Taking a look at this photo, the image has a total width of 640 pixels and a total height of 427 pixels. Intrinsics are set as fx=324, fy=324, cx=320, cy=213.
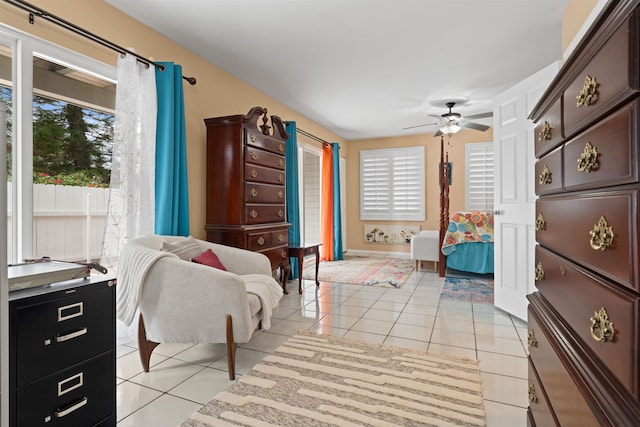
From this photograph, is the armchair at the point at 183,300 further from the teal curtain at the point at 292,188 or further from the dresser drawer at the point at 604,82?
the teal curtain at the point at 292,188

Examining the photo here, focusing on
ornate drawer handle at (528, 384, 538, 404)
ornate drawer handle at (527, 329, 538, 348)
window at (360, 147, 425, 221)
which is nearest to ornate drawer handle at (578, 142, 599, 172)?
ornate drawer handle at (527, 329, 538, 348)

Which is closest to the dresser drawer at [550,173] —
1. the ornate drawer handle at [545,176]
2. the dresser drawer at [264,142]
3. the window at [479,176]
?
the ornate drawer handle at [545,176]

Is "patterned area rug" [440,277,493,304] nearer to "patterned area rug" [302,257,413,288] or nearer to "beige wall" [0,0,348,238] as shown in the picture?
"patterned area rug" [302,257,413,288]

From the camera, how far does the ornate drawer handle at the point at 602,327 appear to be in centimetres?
65

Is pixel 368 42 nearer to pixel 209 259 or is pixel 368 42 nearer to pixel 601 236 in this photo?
pixel 209 259

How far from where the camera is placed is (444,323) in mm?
3053

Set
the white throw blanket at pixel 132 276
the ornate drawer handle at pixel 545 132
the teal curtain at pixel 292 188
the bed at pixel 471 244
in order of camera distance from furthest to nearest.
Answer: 1. the bed at pixel 471 244
2. the teal curtain at pixel 292 188
3. the white throw blanket at pixel 132 276
4. the ornate drawer handle at pixel 545 132

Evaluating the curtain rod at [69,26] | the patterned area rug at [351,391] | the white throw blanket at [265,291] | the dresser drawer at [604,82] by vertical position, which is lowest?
the patterned area rug at [351,391]

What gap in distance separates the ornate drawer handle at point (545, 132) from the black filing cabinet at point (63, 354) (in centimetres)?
188

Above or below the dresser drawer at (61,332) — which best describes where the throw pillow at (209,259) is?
above

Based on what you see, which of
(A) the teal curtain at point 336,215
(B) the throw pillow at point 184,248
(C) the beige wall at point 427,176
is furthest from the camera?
(C) the beige wall at point 427,176

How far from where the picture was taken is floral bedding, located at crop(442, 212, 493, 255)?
4.98 m

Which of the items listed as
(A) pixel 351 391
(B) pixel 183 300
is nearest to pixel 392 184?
(A) pixel 351 391

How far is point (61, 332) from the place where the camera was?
1.28 meters
